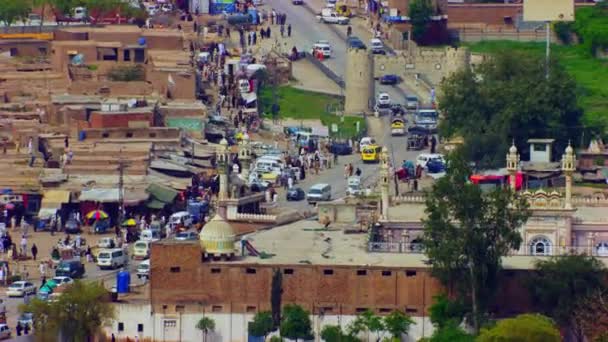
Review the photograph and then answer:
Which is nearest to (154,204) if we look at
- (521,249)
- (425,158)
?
(425,158)

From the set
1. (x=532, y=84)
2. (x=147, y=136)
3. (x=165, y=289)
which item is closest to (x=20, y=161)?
(x=147, y=136)

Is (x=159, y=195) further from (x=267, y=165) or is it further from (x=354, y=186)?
(x=267, y=165)

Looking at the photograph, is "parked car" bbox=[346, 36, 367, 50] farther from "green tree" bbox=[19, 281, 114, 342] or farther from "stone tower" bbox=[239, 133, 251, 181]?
"green tree" bbox=[19, 281, 114, 342]

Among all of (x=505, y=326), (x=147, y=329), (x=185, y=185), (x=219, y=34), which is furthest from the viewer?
(x=219, y=34)

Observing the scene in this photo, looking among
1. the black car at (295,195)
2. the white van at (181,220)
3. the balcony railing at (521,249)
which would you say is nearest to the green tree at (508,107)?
the black car at (295,195)

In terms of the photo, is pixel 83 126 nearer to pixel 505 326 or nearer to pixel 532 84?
pixel 532 84
